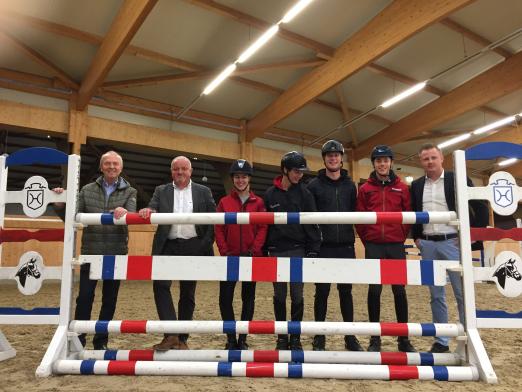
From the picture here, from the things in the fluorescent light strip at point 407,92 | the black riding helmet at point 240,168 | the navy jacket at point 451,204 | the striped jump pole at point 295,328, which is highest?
the fluorescent light strip at point 407,92

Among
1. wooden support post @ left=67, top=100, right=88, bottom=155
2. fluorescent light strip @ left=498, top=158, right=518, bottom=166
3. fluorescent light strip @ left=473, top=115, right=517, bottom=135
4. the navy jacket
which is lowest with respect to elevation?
the navy jacket

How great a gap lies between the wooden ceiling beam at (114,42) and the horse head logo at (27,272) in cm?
451

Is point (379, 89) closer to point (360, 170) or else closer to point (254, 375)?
point (360, 170)

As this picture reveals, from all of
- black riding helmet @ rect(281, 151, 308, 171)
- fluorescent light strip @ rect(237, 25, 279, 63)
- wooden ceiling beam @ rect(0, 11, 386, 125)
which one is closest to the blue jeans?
black riding helmet @ rect(281, 151, 308, 171)

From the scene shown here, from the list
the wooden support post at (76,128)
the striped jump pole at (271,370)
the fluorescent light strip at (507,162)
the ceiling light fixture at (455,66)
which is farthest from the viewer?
the fluorescent light strip at (507,162)

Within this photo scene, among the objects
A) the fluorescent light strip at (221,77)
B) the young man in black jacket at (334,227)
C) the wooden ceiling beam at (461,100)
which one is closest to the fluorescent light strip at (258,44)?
the fluorescent light strip at (221,77)

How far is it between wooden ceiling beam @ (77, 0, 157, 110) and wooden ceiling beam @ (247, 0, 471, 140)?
3.93 meters

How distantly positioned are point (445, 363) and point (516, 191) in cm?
104

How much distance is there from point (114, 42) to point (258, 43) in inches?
100

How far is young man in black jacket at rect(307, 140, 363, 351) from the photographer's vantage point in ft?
8.27

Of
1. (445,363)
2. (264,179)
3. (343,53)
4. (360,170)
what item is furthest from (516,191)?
(264,179)

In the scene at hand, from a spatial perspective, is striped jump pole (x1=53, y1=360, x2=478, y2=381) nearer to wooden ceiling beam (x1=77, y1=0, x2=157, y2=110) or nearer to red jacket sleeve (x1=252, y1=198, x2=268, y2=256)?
red jacket sleeve (x1=252, y1=198, x2=268, y2=256)

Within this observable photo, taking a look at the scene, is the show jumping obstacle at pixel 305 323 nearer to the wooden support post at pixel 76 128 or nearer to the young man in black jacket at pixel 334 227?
the young man in black jacket at pixel 334 227

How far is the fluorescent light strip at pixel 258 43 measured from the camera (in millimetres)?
6816
